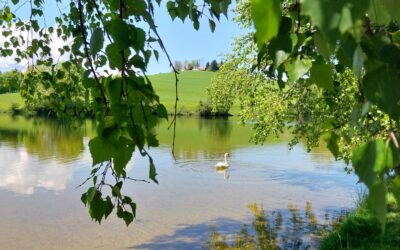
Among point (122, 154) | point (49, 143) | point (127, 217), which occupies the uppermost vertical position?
point (122, 154)

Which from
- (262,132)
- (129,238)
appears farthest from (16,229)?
(262,132)

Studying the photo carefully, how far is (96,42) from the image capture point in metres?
0.99

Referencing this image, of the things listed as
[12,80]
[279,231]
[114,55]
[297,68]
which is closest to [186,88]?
[279,231]

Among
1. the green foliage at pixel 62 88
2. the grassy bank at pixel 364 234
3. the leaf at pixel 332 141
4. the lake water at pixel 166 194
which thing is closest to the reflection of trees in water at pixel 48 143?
the lake water at pixel 166 194

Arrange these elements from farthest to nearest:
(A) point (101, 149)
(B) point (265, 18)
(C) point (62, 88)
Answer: (C) point (62, 88)
(A) point (101, 149)
(B) point (265, 18)

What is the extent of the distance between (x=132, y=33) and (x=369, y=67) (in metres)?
0.61

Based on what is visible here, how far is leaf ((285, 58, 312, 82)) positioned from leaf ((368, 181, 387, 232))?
1.47 ft

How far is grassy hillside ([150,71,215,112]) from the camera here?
65.7m

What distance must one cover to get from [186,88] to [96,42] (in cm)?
7921

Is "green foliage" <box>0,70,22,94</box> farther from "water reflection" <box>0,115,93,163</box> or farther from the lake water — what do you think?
"water reflection" <box>0,115,93,163</box>

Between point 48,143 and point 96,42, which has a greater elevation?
point 96,42

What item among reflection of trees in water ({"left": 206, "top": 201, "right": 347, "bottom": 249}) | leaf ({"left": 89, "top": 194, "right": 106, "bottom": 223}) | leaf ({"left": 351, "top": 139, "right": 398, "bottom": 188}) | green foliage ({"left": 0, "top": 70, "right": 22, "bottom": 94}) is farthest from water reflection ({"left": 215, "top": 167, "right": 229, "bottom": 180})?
leaf ({"left": 351, "top": 139, "right": 398, "bottom": 188})

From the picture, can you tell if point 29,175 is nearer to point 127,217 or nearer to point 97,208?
point 127,217

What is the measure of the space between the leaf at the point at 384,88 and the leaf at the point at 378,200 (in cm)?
9
